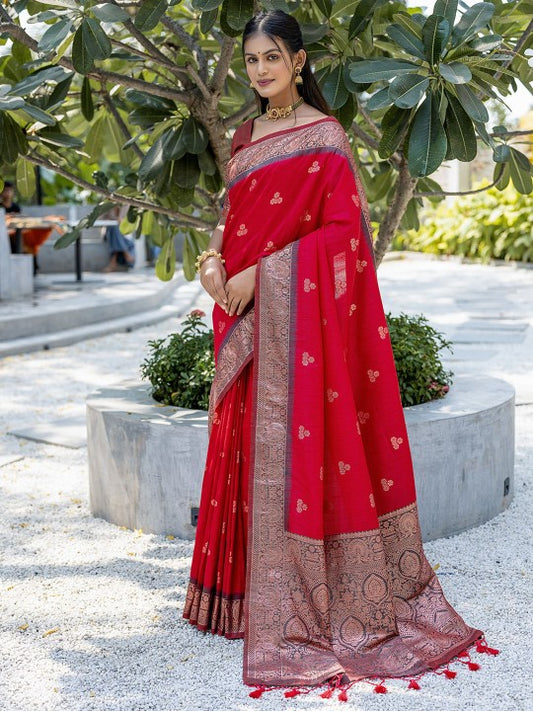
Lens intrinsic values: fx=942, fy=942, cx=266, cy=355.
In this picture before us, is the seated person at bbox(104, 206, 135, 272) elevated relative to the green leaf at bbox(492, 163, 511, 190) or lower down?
lower down

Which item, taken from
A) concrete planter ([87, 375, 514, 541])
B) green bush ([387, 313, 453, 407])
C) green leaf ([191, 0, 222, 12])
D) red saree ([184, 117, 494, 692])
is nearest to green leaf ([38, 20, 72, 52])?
green leaf ([191, 0, 222, 12])

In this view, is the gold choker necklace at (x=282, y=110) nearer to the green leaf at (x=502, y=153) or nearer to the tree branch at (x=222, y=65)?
the tree branch at (x=222, y=65)

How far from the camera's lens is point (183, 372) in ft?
12.6

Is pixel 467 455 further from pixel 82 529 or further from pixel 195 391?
pixel 82 529

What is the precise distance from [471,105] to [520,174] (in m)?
1.05

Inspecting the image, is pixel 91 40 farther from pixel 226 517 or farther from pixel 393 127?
pixel 226 517

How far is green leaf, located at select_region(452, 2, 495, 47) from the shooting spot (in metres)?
2.63

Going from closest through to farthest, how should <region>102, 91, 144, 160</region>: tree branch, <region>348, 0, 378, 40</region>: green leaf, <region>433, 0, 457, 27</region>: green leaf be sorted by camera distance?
1. <region>433, 0, 457, 27</region>: green leaf
2. <region>348, 0, 378, 40</region>: green leaf
3. <region>102, 91, 144, 160</region>: tree branch

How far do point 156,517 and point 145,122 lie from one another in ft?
4.91

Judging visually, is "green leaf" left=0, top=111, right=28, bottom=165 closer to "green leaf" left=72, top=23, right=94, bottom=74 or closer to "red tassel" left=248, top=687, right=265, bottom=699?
"green leaf" left=72, top=23, right=94, bottom=74

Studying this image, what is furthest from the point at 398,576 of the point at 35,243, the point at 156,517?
the point at 35,243

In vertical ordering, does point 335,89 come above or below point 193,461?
above

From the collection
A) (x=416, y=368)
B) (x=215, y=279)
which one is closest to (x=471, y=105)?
(x=215, y=279)

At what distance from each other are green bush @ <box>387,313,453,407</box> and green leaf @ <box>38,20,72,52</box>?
1794 millimetres
